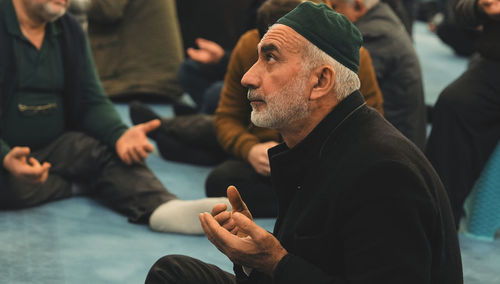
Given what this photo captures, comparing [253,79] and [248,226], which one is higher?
[253,79]

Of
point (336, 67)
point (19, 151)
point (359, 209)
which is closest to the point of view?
point (359, 209)

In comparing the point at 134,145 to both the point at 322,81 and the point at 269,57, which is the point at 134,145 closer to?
the point at 269,57

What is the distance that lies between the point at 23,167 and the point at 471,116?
186cm

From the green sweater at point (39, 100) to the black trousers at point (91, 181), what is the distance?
2.5 inches

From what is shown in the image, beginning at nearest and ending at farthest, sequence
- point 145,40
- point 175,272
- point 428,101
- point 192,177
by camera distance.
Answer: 1. point 175,272
2. point 192,177
3. point 145,40
4. point 428,101

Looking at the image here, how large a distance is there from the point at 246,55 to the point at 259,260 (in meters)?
1.66

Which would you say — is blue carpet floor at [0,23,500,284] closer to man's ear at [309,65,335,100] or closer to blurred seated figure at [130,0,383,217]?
blurred seated figure at [130,0,383,217]

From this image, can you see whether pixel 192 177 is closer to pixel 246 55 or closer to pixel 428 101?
pixel 246 55

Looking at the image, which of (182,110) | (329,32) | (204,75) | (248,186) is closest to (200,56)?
(182,110)

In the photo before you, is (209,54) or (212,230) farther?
(209,54)

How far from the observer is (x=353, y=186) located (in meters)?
1.63

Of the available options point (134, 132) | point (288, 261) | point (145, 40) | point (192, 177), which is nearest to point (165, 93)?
point (145, 40)

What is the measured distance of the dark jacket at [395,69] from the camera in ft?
11.4

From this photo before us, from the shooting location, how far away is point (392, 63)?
3.49 metres
